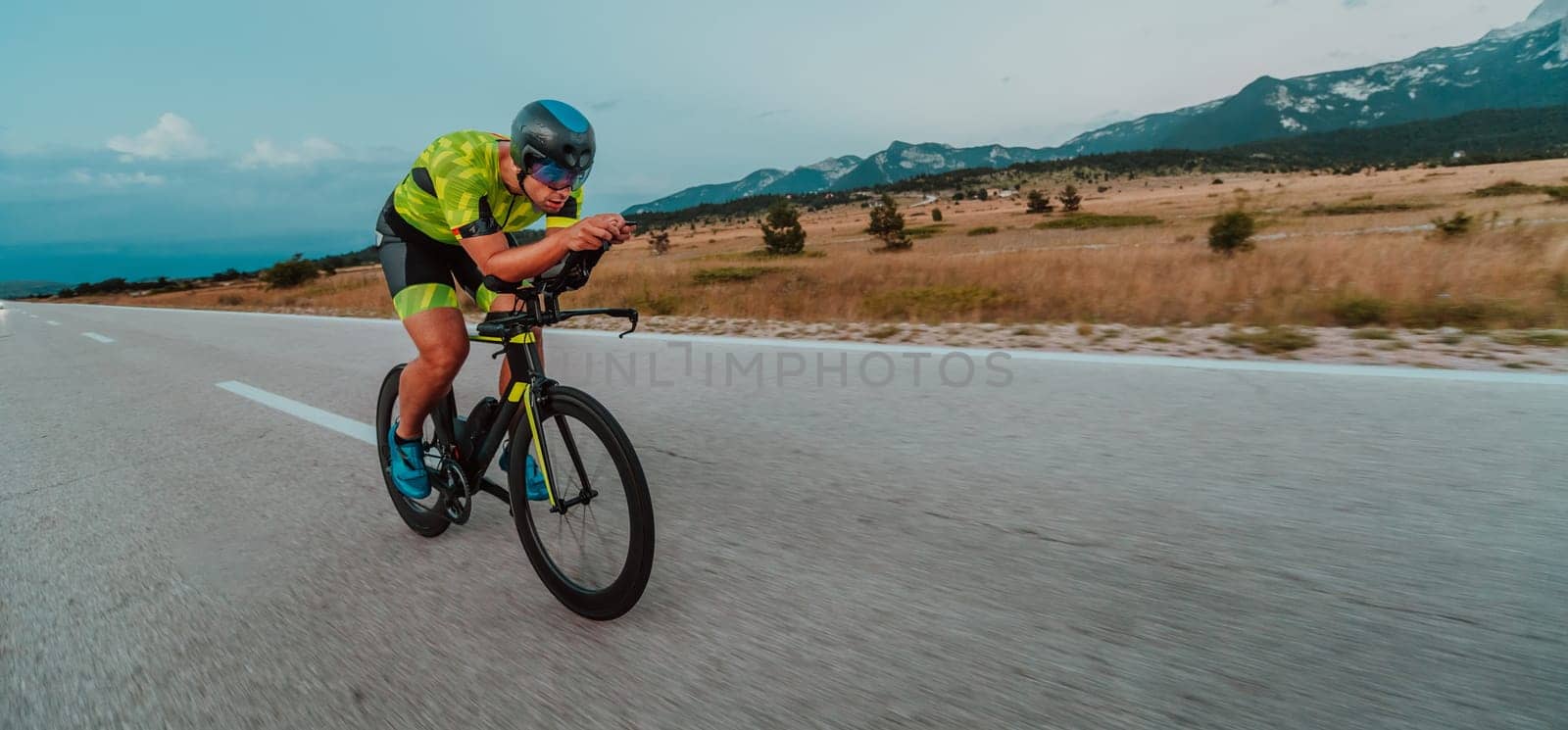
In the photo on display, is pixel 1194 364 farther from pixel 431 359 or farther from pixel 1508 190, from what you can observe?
pixel 1508 190

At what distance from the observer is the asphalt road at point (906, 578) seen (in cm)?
167

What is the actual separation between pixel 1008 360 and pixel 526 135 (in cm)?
408

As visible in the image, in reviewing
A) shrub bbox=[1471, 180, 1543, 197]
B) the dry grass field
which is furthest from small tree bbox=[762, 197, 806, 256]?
shrub bbox=[1471, 180, 1543, 197]

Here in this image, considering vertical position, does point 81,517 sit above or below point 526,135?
below

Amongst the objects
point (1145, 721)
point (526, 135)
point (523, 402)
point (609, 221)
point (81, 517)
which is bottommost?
point (1145, 721)

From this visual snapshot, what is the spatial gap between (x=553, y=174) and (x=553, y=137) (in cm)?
12

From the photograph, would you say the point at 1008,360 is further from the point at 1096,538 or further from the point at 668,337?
the point at 668,337

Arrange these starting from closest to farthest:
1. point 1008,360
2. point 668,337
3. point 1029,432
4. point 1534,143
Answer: point 1029,432
point 1008,360
point 668,337
point 1534,143

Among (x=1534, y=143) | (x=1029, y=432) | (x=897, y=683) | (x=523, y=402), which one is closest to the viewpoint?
(x=897, y=683)

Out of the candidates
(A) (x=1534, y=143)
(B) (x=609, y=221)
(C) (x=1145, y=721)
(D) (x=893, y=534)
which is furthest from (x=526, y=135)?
(A) (x=1534, y=143)

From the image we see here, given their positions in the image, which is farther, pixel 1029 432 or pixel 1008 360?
pixel 1008 360

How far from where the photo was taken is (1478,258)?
317 inches

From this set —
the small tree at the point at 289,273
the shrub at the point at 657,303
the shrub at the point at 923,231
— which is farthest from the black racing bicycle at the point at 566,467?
the small tree at the point at 289,273

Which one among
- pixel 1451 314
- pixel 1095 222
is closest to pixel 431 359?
pixel 1451 314
